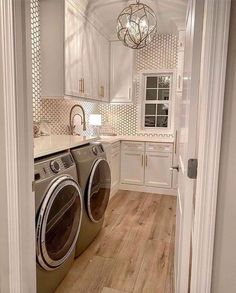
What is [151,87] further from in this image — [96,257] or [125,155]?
[96,257]

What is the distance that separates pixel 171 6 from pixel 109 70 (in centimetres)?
148

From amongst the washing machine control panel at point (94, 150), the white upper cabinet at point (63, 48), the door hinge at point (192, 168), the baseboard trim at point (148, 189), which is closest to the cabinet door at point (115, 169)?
the baseboard trim at point (148, 189)

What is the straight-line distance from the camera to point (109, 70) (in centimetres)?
424

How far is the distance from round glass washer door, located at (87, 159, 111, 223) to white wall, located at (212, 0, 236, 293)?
139cm

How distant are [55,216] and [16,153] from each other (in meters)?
0.71

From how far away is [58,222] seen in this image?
1713 mm

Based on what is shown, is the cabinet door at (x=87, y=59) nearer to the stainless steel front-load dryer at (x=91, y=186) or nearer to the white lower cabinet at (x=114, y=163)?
the white lower cabinet at (x=114, y=163)

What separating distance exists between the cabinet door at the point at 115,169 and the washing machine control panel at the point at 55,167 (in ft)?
6.87

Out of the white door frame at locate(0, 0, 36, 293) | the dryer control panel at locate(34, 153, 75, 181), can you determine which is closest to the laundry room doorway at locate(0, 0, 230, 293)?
the white door frame at locate(0, 0, 36, 293)

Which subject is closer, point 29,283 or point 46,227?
point 29,283

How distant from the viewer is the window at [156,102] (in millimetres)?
4448

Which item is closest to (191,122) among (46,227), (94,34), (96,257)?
(46,227)

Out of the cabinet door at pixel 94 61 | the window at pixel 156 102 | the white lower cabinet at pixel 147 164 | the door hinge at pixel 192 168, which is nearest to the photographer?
the door hinge at pixel 192 168

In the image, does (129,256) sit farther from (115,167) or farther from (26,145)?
(115,167)
